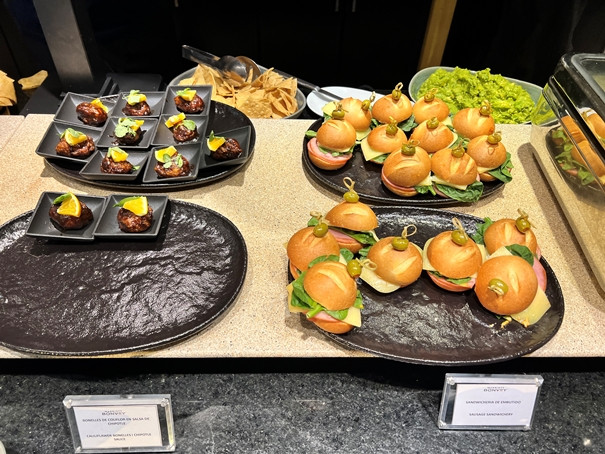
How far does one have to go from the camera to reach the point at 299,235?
1396mm

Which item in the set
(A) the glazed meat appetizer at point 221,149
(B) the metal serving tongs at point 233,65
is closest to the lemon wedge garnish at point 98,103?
(A) the glazed meat appetizer at point 221,149

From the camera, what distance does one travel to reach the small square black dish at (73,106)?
2115 mm

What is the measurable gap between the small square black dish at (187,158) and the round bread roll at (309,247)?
633 mm

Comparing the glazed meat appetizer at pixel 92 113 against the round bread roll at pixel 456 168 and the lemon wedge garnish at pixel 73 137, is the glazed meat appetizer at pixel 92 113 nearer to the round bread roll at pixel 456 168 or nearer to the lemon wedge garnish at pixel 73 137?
the lemon wedge garnish at pixel 73 137

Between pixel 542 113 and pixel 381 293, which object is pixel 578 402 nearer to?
pixel 381 293

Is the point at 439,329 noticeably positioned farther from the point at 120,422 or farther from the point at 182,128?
the point at 182,128

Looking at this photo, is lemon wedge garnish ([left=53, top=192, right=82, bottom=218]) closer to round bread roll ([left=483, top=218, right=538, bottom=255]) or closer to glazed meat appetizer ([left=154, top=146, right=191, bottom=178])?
glazed meat appetizer ([left=154, top=146, right=191, bottom=178])

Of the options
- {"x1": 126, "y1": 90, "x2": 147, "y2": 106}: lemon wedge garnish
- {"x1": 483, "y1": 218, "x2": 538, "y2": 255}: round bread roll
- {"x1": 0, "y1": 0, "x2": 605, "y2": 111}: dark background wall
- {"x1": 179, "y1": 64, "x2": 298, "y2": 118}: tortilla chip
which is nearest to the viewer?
{"x1": 483, "y1": 218, "x2": 538, "y2": 255}: round bread roll

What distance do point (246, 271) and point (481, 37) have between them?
10.1 ft

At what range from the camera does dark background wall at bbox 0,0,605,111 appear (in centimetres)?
346

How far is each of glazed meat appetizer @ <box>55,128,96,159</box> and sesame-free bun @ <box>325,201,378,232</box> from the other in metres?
1.05

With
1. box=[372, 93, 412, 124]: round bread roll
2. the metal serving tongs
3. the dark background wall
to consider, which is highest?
box=[372, 93, 412, 124]: round bread roll

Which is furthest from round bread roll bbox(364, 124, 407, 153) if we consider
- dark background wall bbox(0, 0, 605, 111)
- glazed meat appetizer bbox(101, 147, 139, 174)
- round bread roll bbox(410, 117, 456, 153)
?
dark background wall bbox(0, 0, 605, 111)

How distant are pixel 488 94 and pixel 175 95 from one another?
1576mm
